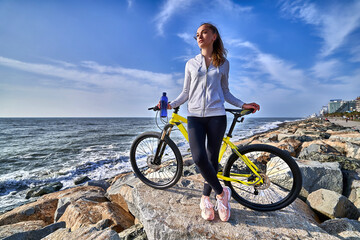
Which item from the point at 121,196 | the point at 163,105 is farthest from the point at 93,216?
the point at 163,105

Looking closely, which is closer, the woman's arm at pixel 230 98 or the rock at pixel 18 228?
the woman's arm at pixel 230 98

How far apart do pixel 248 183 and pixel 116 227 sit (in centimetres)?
245

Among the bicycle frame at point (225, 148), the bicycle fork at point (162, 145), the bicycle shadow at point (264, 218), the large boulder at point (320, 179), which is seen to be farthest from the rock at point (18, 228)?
the large boulder at point (320, 179)

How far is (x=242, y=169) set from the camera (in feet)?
9.70

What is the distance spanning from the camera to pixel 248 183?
280 centimetres

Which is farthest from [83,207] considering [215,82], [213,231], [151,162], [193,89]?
[215,82]

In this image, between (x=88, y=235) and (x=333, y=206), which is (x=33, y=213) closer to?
(x=88, y=235)

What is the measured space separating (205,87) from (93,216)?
3282 mm

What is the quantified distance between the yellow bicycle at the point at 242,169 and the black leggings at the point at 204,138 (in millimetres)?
334

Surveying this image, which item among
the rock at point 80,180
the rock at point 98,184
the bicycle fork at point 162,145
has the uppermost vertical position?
the bicycle fork at point 162,145

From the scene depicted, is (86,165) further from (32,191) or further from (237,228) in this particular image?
(237,228)

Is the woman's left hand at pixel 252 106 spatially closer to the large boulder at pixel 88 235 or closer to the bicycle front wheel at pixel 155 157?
the bicycle front wheel at pixel 155 157

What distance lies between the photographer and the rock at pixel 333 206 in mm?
3166

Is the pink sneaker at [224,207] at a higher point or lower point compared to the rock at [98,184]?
higher
